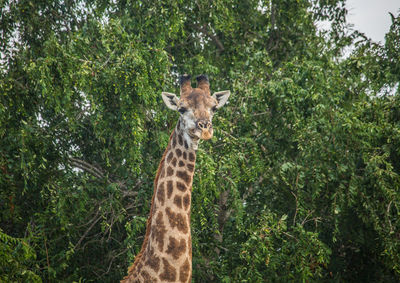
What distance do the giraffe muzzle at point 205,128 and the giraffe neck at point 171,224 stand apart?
405 millimetres

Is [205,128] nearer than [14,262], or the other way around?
[205,128]

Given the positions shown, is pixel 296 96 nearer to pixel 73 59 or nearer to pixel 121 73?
pixel 121 73

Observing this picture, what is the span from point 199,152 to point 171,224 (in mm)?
2600

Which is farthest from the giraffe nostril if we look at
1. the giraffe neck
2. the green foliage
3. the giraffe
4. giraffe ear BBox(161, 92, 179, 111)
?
the green foliage

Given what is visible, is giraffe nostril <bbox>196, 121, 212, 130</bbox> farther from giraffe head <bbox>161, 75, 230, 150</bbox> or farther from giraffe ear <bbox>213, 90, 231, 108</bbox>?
giraffe ear <bbox>213, 90, 231, 108</bbox>

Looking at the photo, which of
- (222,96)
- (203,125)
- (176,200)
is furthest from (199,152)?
(203,125)

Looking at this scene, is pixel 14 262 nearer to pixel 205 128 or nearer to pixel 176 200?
pixel 176 200

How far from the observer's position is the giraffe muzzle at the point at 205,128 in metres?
4.97

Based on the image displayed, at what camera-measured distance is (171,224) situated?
5.34m

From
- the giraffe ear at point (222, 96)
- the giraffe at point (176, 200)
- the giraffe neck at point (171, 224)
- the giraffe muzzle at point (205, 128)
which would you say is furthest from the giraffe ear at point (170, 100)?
the giraffe muzzle at point (205, 128)

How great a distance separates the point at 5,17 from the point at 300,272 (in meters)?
6.60

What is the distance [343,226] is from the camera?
9555mm

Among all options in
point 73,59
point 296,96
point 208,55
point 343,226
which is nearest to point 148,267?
point 73,59

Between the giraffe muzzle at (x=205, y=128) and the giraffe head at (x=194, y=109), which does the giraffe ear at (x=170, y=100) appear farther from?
the giraffe muzzle at (x=205, y=128)
